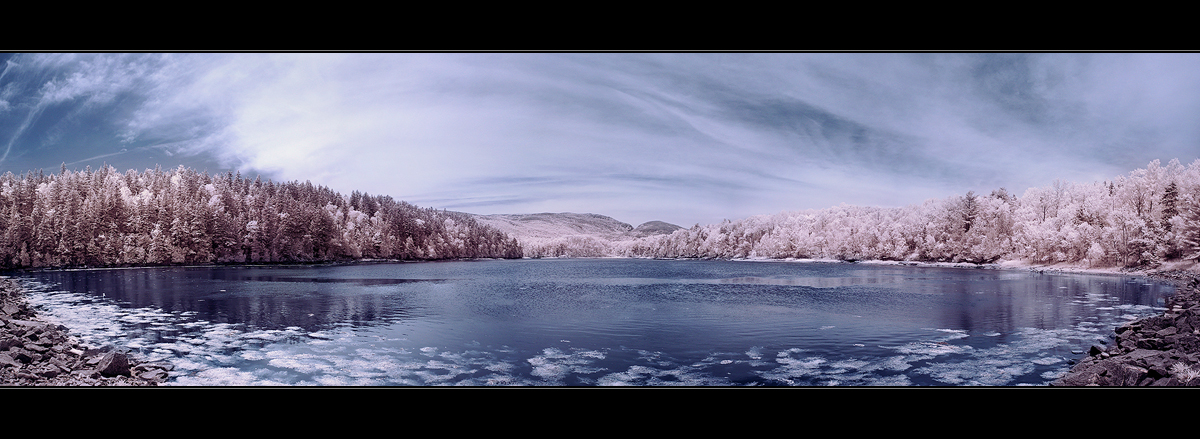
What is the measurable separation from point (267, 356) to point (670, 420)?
8.97m

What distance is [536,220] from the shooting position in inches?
5148

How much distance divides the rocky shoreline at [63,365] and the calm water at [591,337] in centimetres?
56

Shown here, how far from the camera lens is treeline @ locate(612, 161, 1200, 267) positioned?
36125 millimetres

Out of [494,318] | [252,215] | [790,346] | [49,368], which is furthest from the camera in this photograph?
[252,215]

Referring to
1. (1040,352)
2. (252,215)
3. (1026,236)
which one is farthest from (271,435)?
(1026,236)

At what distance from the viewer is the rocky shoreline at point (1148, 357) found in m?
8.04

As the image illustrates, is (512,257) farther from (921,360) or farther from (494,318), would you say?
(921,360)

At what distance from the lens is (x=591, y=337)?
14148 mm

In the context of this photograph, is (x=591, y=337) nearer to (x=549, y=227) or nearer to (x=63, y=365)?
(x=63, y=365)

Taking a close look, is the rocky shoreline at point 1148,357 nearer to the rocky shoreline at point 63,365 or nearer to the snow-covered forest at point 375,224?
the rocky shoreline at point 63,365

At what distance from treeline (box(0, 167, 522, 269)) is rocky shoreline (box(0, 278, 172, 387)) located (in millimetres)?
6397

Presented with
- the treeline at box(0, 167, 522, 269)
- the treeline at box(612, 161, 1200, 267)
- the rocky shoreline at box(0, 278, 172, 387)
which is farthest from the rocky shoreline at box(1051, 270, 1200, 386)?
the treeline at box(0, 167, 522, 269)

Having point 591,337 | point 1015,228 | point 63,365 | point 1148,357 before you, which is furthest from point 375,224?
point 1015,228
